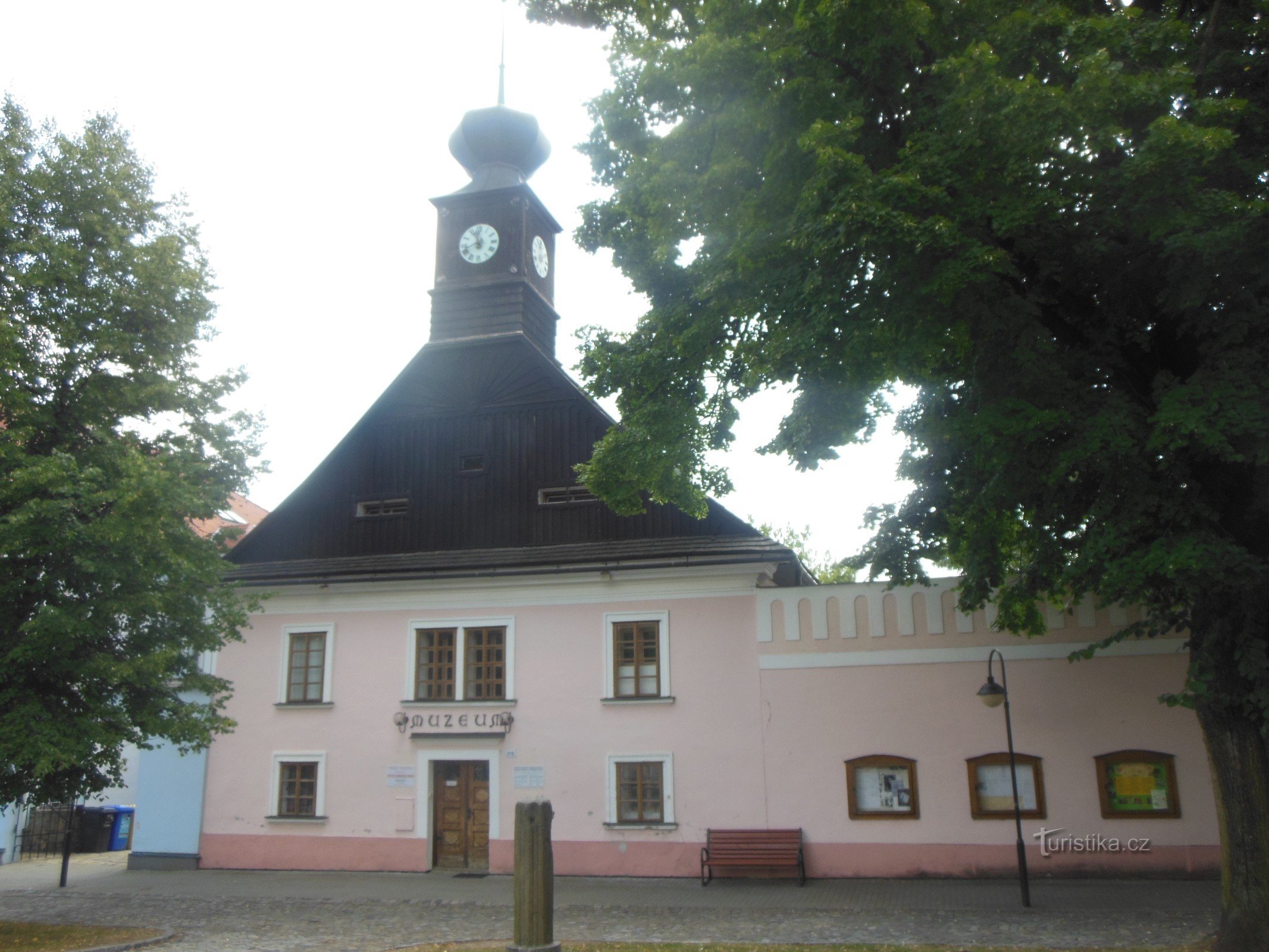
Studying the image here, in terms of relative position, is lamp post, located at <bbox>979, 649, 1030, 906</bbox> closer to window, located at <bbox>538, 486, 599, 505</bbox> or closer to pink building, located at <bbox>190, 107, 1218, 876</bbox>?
pink building, located at <bbox>190, 107, 1218, 876</bbox>

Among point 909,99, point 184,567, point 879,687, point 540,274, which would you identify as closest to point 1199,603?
point 909,99

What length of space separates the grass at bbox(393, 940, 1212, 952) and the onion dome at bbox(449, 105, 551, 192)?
64.0 feet

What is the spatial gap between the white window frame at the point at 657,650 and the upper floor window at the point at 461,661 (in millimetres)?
1785

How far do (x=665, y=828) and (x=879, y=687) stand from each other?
425 cm

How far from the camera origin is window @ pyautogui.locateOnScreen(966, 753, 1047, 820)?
15773 millimetres

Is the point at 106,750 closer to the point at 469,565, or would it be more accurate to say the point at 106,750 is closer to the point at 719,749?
the point at 469,565

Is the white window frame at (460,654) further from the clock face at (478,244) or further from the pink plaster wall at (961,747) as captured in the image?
the clock face at (478,244)

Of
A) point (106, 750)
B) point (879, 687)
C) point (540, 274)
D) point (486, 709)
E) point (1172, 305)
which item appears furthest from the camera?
point (540, 274)

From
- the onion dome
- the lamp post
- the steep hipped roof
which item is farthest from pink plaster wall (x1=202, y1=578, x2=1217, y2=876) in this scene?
the onion dome

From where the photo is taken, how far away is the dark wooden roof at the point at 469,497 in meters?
18.8

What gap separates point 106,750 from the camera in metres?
12.9

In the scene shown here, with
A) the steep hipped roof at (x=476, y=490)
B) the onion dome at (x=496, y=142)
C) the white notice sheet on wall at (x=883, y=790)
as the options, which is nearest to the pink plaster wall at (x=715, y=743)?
the white notice sheet on wall at (x=883, y=790)

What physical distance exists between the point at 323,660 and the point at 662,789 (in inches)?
276

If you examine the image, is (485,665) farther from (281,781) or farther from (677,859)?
(677,859)
